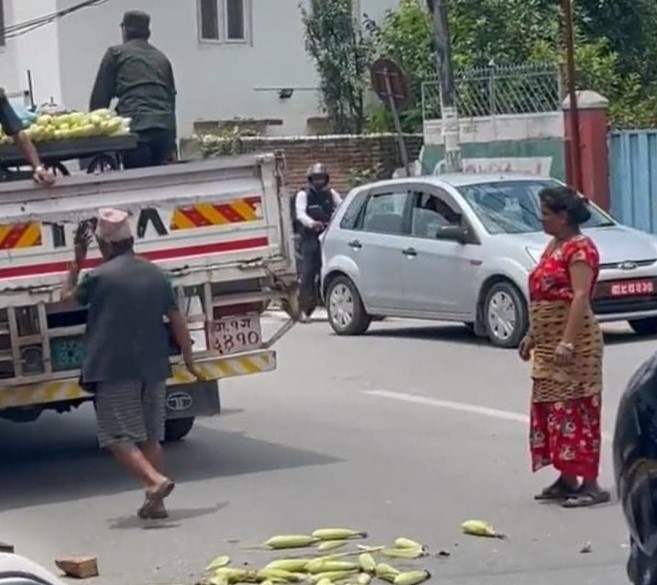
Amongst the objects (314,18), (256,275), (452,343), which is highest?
(314,18)

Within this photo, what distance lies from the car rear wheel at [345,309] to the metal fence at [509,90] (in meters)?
5.54

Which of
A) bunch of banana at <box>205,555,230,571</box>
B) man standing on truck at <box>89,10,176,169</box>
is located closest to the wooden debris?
bunch of banana at <box>205,555,230,571</box>

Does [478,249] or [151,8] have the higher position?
[151,8]

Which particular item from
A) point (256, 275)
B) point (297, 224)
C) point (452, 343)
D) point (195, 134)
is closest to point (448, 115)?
point (297, 224)

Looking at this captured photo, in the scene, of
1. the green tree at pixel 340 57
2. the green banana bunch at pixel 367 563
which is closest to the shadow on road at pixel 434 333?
the green banana bunch at pixel 367 563

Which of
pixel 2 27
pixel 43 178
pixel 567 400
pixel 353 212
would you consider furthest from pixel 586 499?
pixel 2 27

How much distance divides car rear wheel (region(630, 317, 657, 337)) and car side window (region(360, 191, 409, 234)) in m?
2.50

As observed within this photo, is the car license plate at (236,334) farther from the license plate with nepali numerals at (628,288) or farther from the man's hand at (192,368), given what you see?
the license plate with nepali numerals at (628,288)

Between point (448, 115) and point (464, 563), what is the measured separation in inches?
594

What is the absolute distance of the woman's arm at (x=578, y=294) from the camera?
9.28 m

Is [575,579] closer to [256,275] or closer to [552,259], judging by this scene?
[552,259]

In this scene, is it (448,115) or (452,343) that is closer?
(452,343)

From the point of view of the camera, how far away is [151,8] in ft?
103

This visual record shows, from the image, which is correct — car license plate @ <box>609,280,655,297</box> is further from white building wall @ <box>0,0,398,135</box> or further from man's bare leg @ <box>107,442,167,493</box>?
white building wall @ <box>0,0,398,135</box>
